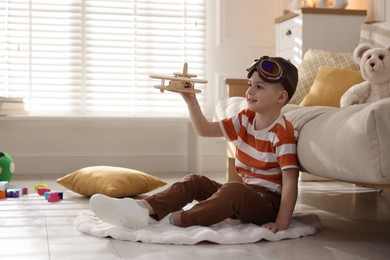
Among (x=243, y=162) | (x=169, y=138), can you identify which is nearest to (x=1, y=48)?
(x=169, y=138)

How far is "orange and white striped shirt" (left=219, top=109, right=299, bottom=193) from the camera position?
2.00 m

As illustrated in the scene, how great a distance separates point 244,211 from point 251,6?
2752 mm

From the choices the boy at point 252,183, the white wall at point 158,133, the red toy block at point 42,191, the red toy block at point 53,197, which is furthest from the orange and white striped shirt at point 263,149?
the white wall at point 158,133

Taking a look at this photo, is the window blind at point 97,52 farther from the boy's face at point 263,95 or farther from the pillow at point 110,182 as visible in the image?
the boy's face at point 263,95

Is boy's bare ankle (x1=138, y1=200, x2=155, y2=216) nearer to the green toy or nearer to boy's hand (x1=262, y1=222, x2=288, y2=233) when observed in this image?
boy's hand (x1=262, y1=222, x2=288, y2=233)

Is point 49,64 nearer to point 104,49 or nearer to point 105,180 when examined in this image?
point 104,49

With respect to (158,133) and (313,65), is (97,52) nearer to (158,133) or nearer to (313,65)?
(158,133)

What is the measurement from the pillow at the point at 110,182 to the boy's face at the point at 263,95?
3.01 feet

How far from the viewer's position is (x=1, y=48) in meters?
4.12

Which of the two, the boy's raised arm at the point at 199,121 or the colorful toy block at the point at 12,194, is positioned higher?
the boy's raised arm at the point at 199,121

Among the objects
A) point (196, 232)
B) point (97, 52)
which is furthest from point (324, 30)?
point (196, 232)

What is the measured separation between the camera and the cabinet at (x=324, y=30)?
3.85 m

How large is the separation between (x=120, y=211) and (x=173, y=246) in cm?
19

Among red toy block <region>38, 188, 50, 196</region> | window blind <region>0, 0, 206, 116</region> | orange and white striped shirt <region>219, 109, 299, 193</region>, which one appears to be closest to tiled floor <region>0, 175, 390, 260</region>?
red toy block <region>38, 188, 50, 196</region>
